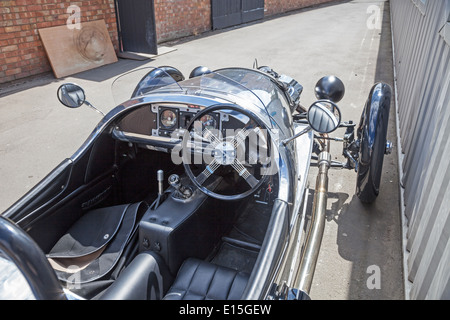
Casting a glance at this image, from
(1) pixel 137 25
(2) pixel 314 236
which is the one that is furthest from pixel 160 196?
(1) pixel 137 25

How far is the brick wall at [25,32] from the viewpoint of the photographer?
760cm

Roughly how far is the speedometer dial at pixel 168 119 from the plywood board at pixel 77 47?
6769 millimetres

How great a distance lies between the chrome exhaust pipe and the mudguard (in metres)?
0.41

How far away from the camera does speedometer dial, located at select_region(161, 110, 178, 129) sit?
9.36 ft

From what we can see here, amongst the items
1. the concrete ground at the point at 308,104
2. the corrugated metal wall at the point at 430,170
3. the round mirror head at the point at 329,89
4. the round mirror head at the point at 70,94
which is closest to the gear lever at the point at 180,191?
the round mirror head at the point at 70,94

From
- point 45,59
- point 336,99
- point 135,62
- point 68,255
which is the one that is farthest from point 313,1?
point 68,255

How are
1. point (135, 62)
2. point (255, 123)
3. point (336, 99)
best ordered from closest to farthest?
point (255, 123) → point (336, 99) → point (135, 62)

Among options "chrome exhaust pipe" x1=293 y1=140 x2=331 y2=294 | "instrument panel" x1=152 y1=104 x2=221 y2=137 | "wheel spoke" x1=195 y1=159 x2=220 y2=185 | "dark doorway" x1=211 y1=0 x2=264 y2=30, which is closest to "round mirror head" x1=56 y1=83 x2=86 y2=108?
"instrument panel" x1=152 y1=104 x2=221 y2=137

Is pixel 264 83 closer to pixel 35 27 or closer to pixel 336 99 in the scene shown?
pixel 336 99

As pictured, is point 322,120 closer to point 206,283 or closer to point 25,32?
point 206,283

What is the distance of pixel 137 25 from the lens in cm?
1005

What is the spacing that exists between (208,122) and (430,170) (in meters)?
1.81

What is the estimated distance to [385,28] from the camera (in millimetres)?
14586

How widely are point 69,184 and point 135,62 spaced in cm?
755
